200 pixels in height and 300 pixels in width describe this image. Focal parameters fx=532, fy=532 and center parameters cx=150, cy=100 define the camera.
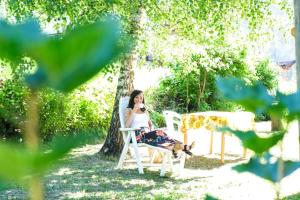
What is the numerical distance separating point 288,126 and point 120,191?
4.68 m

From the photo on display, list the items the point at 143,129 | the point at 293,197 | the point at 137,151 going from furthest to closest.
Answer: the point at 143,129 < the point at 137,151 < the point at 293,197

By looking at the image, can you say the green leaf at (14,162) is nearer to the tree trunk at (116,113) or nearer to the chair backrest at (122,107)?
the chair backrest at (122,107)

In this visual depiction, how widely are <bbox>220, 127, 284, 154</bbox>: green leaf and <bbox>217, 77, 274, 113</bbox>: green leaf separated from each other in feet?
0.14

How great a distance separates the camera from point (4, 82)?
8609mm

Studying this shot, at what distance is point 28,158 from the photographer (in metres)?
0.26

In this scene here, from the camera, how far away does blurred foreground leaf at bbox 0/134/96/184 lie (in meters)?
0.25

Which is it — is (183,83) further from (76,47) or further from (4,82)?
(76,47)

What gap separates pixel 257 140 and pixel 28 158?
0.73ft

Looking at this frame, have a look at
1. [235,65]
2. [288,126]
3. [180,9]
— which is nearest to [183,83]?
[235,65]

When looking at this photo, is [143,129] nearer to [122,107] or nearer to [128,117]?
[128,117]

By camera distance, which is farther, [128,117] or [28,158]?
[128,117]

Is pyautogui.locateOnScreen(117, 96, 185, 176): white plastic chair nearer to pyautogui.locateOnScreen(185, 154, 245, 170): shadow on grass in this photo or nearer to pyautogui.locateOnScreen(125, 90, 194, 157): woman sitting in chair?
pyautogui.locateOnScreen(125, 90, 194, 157): woman sitting in chair

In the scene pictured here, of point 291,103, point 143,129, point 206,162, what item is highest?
point 291,103

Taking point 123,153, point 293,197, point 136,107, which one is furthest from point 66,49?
point 136,107
